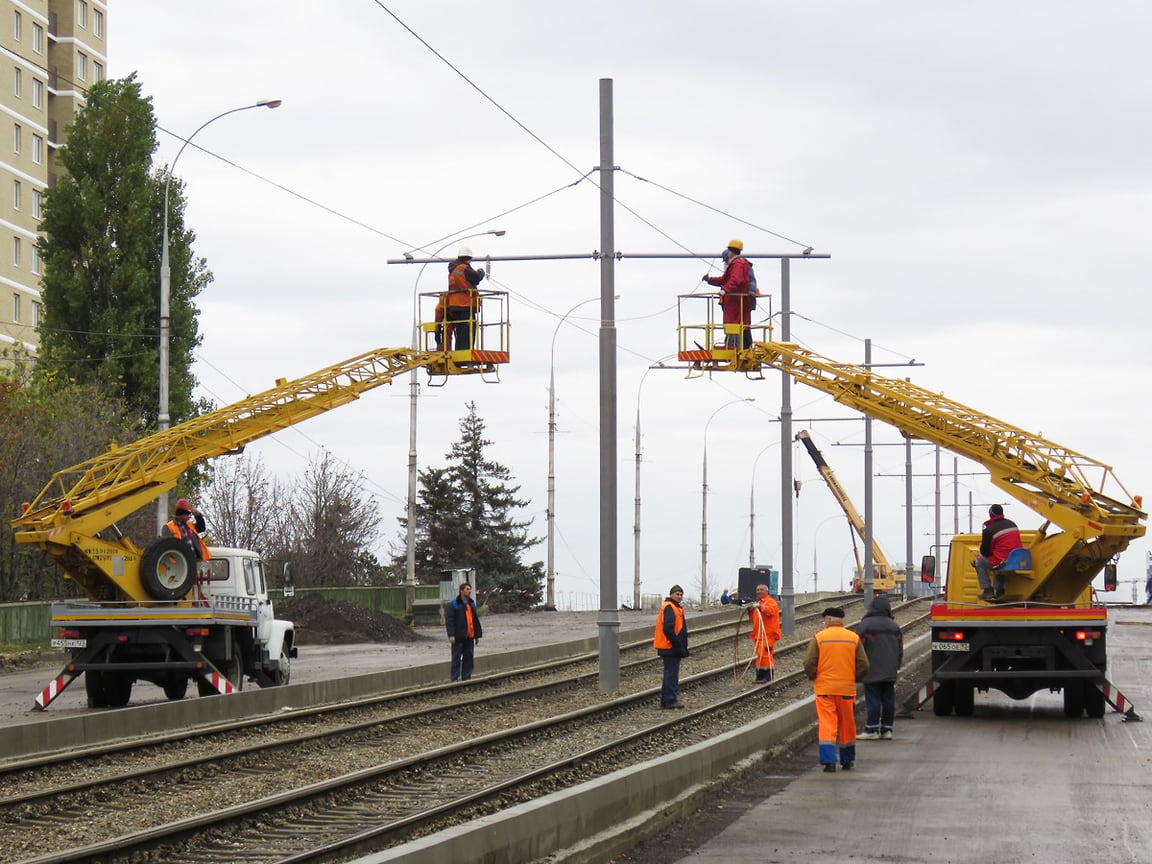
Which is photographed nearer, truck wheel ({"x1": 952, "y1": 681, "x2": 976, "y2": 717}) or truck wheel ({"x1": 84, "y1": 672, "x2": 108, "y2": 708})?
truck wheel ({"x1": 952, "y1": 681, "x2": 976, "y2": 717})

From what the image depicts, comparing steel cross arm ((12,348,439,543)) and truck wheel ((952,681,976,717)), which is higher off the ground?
steel cross arm ((12,348,439,543))

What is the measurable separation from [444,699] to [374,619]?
19061mm

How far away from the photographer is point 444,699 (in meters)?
25.0

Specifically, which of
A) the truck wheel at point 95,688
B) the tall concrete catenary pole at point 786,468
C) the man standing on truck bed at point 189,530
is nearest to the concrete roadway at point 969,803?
the man standing on truck bed at point 189,530

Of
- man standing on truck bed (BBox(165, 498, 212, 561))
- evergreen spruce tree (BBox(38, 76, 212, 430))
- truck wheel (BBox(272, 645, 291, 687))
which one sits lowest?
truck wheel (BBox(272, 645, 291, 687))

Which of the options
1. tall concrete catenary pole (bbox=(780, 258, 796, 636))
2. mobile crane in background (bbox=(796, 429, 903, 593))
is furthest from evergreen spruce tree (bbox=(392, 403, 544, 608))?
tall concrete catenary pole (bbox=(780, 258, 796, 636))

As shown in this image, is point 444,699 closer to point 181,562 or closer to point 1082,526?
point 181,562

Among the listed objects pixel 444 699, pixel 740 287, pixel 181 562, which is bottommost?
pixel 444 699

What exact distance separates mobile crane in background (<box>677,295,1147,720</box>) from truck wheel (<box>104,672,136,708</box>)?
37.0 ft

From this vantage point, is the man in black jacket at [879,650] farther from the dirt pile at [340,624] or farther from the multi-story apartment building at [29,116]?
the multi-story apartment building at [29,116]

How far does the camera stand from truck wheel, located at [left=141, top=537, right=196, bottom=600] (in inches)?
922

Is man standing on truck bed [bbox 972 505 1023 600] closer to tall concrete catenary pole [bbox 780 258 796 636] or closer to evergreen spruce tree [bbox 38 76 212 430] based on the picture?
tall concrete catenary pole [bbox 780 258 796 636]

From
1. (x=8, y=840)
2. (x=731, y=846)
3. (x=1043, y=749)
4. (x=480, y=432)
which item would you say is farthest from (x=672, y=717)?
(x=480, y=432)

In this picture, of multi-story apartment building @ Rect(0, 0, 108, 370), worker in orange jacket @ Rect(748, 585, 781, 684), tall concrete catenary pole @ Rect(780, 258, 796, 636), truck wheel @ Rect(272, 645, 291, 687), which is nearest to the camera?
truck wheel @ Rect(272, 645, 291, 687)
